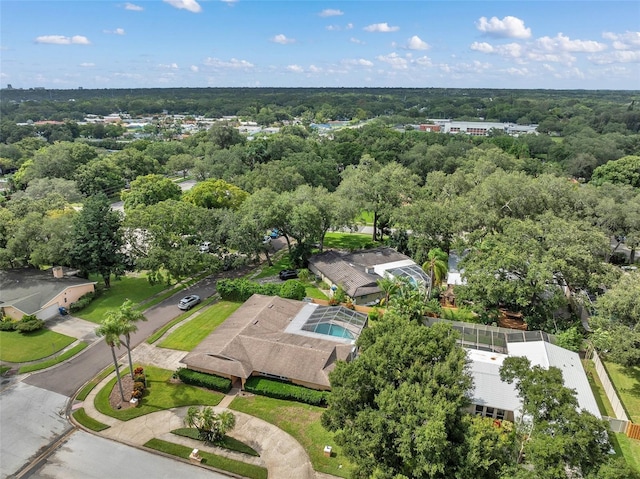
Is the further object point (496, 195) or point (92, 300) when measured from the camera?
point (496, 195)

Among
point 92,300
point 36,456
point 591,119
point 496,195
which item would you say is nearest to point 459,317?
point 496,195

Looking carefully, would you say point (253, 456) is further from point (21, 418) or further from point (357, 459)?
point (21, 418)

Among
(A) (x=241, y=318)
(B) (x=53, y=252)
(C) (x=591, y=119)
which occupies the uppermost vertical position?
(C) (x=591, y=119)

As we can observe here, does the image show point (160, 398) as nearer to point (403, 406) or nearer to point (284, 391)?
point (284, 391)

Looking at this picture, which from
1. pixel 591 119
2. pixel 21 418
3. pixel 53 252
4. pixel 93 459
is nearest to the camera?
pixel 93 459

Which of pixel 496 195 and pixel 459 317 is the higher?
pixel 496 195

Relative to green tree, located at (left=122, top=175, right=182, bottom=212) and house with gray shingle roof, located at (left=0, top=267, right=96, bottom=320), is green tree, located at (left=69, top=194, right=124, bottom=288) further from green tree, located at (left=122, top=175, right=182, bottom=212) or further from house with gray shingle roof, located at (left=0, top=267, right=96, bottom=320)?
green tree, located at (left=122, top=175, right=182, bottom=212)

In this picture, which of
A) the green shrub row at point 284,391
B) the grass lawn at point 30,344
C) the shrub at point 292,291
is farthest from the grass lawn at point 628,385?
the grass lawn at point 30,344

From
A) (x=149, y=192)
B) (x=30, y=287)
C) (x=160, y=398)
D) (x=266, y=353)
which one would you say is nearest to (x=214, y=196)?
(x=149, y=192)
